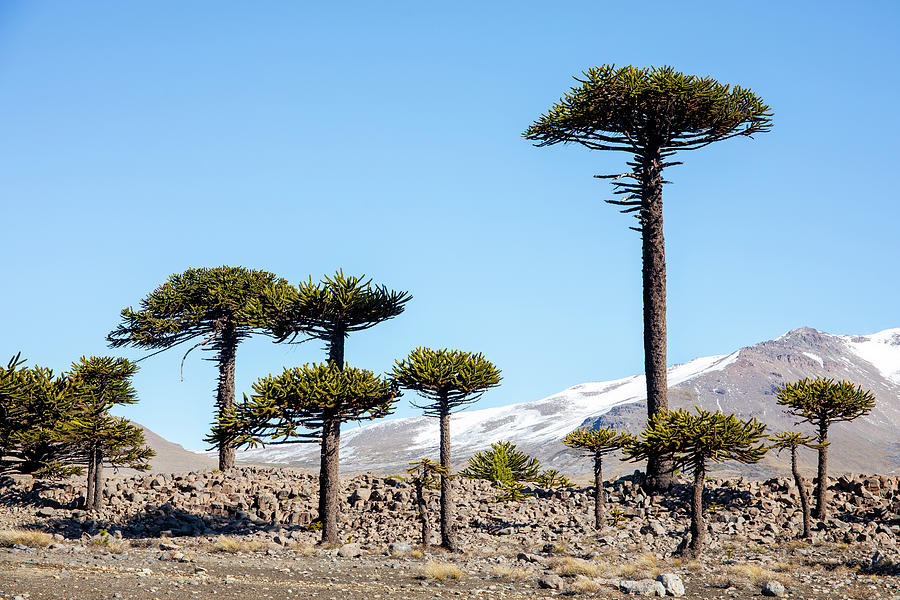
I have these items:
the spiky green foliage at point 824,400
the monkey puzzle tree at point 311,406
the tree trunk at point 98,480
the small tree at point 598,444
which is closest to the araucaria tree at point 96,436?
the tree trunk at point 98,480

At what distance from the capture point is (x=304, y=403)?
24703 millimetres

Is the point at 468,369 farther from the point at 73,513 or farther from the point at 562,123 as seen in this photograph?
the point at 73,513

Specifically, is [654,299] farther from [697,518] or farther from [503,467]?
[697,518]

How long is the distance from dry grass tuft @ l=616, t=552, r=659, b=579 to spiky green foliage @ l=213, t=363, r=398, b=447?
29.2ft

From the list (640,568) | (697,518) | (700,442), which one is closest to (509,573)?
(640,568)

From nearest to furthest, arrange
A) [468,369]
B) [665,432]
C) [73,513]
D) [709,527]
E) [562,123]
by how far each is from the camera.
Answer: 1. [665,432]
2. [468,369]
3. [709,527]
4. [73,513]
5. [562,123]

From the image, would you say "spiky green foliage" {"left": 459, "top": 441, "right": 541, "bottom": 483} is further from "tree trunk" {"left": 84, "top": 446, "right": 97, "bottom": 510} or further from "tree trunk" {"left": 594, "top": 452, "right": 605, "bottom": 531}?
"tree trunk" {"left": 84, "top": 446, "right": 97, "bottom": 510}

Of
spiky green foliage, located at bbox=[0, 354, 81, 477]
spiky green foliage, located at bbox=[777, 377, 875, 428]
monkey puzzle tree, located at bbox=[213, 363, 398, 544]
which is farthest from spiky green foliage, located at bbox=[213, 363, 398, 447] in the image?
spiky green foliage, located at bbox=[777, 377, 875, 428]

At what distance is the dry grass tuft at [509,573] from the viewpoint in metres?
18.0

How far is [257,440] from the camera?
2552 cm

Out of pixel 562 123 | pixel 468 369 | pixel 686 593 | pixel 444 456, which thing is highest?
pixel 562 123

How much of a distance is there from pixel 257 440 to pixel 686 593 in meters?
14.5

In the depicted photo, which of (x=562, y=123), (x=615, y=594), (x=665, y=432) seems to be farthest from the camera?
(x=562, y=123)

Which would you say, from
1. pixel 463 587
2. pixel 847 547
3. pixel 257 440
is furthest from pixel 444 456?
pixel 847 547
